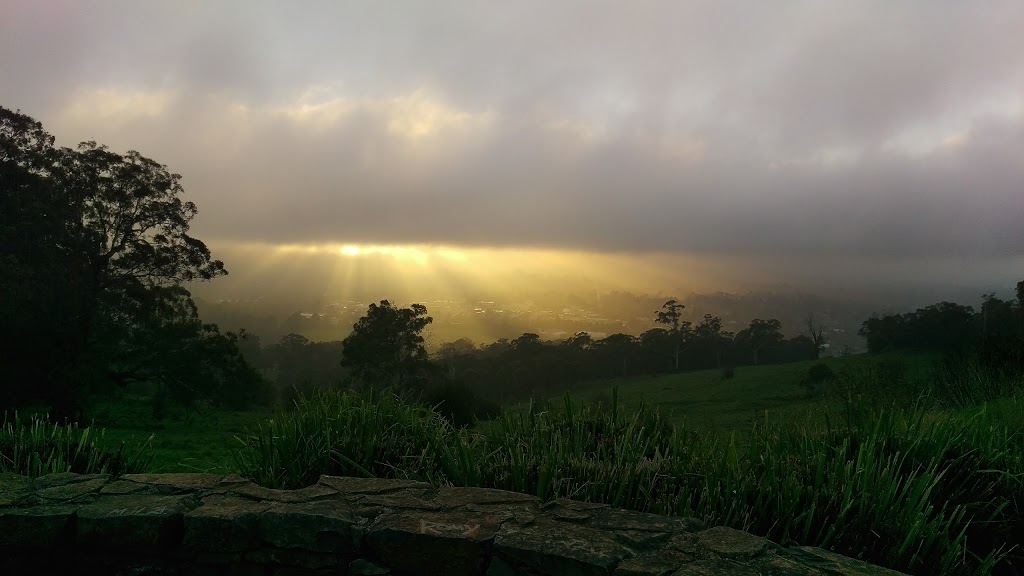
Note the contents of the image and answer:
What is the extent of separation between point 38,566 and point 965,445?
7.07 metres

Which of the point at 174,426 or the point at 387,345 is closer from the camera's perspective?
the point at 174,426

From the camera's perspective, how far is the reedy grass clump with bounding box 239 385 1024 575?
376cm

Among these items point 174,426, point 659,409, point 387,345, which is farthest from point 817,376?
point 659,409

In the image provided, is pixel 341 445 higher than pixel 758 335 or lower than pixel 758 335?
higher

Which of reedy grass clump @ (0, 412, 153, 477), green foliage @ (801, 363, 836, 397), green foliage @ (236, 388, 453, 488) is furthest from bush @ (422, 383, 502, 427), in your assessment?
green foliage @ (801, 363, 836, 397)

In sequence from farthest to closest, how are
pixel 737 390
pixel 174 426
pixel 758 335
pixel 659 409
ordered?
pixel 758 335 < pixel 737 390 < pixel 174 426 < pixel 659 409

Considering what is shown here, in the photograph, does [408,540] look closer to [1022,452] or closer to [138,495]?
[138,495]

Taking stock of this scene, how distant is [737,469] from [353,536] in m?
2.59

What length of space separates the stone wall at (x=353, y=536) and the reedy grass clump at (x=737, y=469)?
73 centimetres

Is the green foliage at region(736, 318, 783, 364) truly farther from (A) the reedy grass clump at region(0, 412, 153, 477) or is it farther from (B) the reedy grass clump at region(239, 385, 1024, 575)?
(A) the reedy grass clump at region(0, 412, 153, 477)

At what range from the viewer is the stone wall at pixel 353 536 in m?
2.83

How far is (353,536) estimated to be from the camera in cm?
319

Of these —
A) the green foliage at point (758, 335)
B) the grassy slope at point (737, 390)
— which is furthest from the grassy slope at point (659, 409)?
the green foliage at point (758, 335)

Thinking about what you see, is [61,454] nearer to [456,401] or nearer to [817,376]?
[456,401]
